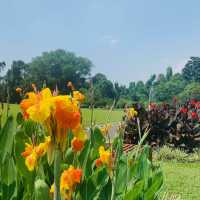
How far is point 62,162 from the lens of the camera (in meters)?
1.44

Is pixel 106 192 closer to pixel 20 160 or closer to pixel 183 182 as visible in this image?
pixel 20 160

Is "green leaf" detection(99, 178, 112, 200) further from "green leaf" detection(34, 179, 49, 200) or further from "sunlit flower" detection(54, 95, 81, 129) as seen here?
"sunlit flower" detection(54, 95, 81, 129)

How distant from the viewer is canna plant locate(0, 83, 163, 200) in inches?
33.4

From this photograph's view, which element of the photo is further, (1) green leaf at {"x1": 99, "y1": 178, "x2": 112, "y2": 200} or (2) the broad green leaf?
(2) the broad green leaf

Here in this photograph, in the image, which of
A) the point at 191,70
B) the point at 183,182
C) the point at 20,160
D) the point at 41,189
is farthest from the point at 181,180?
the point at 191,70

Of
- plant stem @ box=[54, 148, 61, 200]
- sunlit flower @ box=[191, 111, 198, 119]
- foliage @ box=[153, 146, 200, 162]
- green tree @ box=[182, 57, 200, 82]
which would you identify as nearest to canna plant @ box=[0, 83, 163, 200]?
plant stem @ box=[54, 148, 61, 200]

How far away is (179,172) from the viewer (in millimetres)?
6730

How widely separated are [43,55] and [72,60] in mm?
5616

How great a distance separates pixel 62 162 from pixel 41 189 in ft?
1.22

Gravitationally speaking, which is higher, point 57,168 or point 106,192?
point 57,168

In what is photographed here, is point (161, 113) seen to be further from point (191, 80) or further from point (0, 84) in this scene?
point (191, 80)

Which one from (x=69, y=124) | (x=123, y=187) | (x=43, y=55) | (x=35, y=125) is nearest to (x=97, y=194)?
(x=123, y=187)

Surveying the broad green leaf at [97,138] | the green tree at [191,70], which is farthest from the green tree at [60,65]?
the broad green leaf at [97,138]

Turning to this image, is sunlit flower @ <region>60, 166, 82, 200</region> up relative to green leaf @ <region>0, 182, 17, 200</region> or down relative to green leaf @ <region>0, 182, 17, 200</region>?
up
